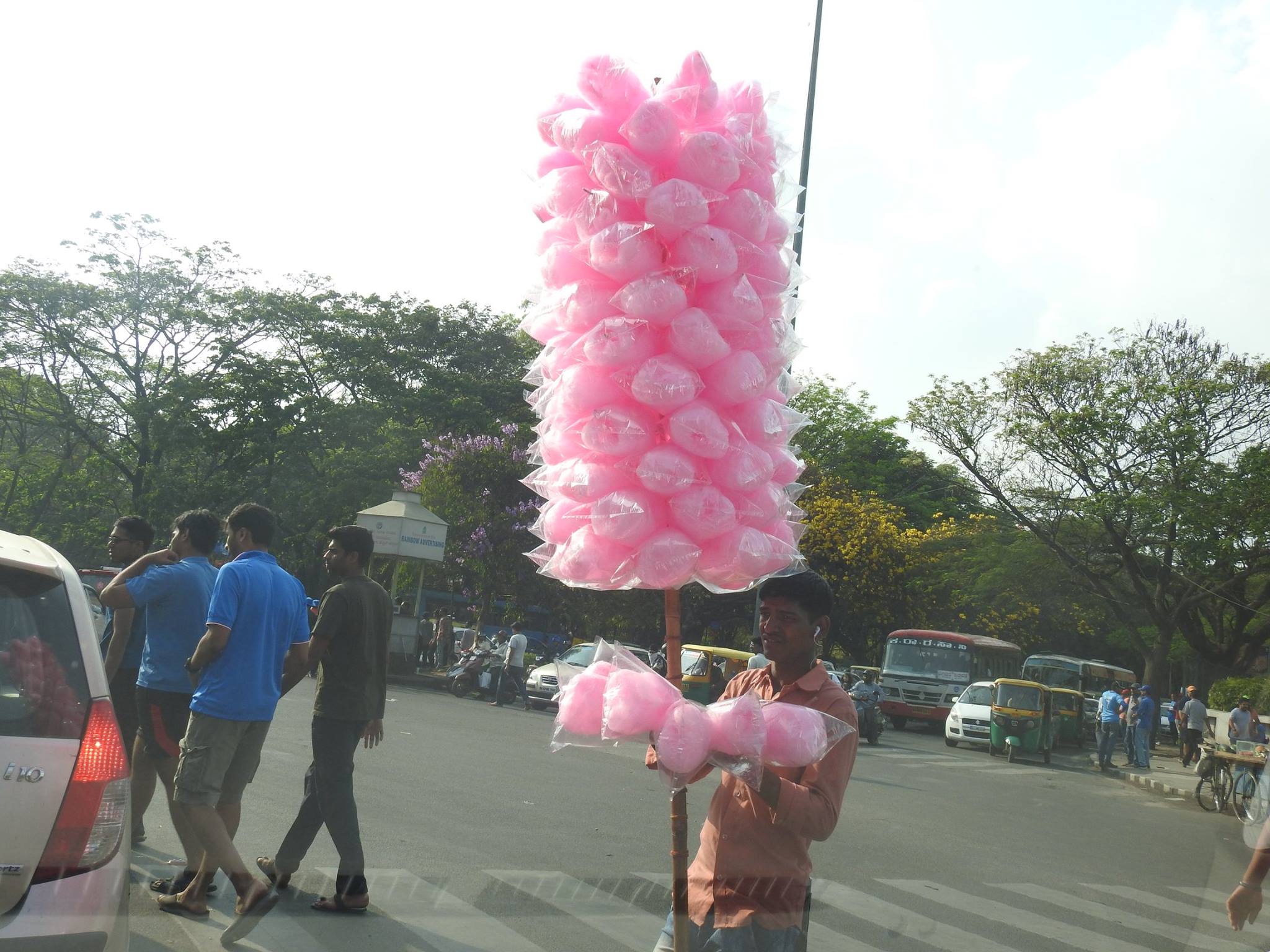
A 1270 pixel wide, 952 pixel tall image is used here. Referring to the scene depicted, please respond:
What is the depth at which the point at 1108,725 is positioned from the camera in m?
22.5

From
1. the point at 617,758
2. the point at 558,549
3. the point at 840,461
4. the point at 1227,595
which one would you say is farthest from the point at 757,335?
the point at 840,461

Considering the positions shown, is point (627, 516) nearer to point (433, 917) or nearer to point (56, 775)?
point (56, 775)

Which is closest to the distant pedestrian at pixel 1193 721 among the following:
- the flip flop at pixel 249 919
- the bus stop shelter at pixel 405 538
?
the bus stop shelter at pixel 405 538

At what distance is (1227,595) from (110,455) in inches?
1177

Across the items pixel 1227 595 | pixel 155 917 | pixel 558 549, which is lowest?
pixel 155 917

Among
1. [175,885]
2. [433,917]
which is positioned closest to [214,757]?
[175,885]

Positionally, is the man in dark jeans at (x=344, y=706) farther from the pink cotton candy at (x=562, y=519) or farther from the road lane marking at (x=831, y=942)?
the pink cotton candy at (x=562, y=519)

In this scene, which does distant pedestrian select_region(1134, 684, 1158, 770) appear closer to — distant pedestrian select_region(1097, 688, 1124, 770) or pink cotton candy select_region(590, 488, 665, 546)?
distant pedestrian select_region(1097, 688, 1124, 770)

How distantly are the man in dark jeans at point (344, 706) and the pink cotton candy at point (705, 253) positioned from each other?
306cm

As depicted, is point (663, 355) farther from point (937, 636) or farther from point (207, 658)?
point (937, 636)

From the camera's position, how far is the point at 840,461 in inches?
1839

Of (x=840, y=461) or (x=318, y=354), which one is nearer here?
(x=318, y=354)

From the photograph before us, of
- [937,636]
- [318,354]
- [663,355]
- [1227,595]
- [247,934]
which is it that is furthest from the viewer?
[318,354]

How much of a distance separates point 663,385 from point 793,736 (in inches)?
38.2
